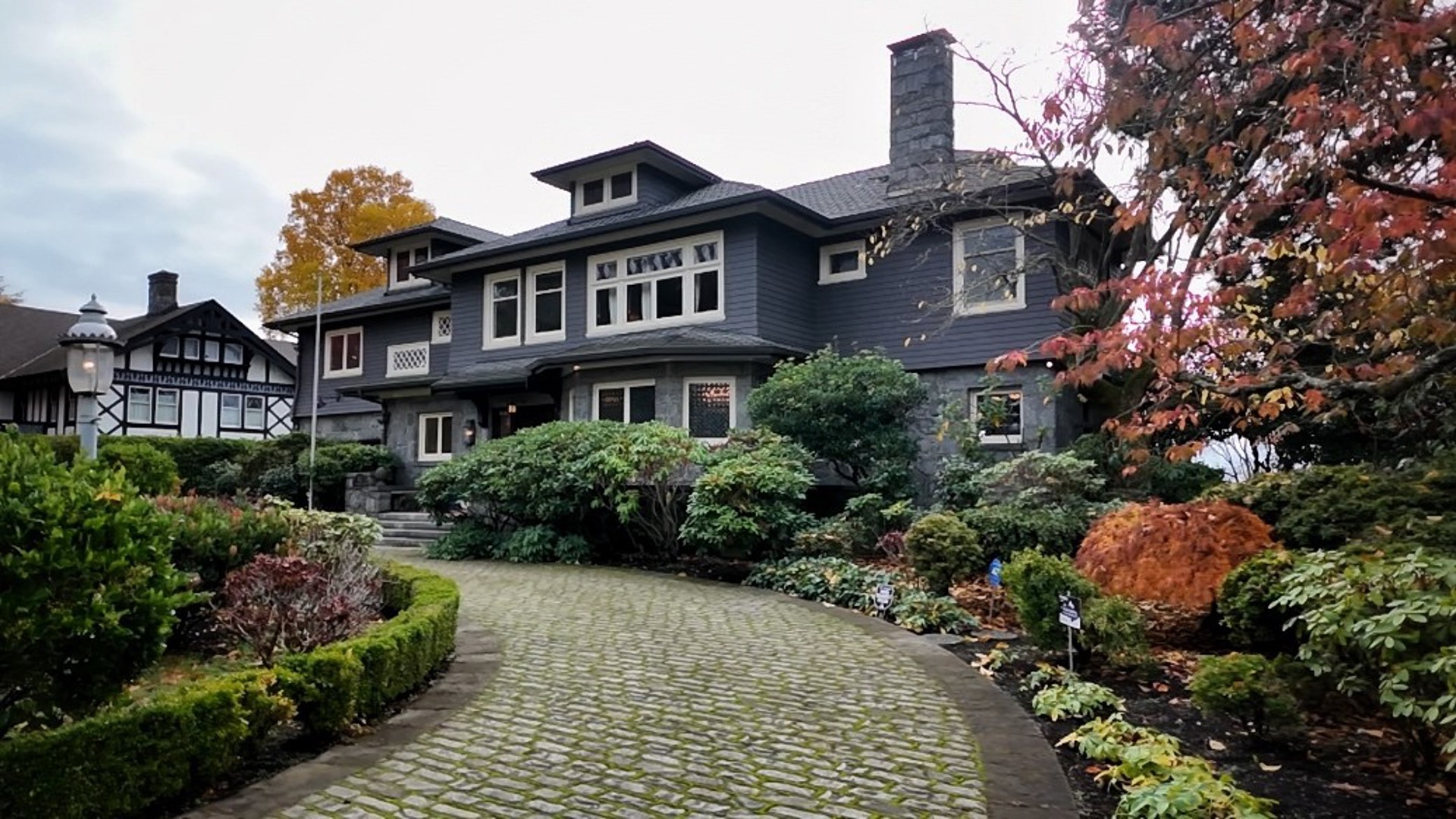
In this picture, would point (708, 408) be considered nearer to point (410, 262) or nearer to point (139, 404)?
point (410, 262)

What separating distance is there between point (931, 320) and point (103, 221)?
28511 millimetres

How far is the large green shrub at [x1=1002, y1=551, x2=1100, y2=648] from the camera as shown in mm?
5922

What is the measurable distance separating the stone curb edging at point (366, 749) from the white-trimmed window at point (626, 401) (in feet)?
32.0

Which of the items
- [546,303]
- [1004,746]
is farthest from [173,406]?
[1004,746]

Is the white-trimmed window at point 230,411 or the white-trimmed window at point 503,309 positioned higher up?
the white-trimmed window at point 503,309

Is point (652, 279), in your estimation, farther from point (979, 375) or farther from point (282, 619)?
point (282, 619)

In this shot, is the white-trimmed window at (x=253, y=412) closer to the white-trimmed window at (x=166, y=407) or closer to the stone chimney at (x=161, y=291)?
the white-trimmed window at (x=166, y=407)

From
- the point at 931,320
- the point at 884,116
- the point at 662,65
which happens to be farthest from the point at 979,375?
the point at 662,65

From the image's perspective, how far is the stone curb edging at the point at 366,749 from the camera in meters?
3.55

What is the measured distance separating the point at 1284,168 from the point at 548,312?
15721mm

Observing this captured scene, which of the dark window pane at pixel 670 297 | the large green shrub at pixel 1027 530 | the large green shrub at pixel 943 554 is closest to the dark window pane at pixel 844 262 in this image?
the dark window pane at pixel 670 297

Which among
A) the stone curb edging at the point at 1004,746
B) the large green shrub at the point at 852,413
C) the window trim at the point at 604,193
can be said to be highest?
the window trim at the point at 604,193

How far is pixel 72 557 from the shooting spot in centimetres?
321

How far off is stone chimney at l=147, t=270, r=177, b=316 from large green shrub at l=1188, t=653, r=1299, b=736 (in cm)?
3675
